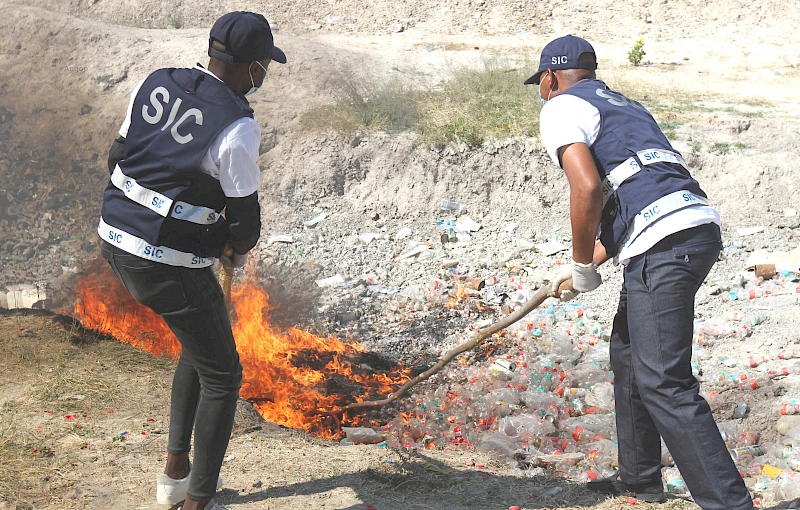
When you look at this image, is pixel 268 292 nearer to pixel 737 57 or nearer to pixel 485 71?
pixel 485 71

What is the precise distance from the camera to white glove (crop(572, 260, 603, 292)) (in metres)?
2.98

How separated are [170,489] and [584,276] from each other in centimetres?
186

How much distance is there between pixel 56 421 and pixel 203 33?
7427 mm

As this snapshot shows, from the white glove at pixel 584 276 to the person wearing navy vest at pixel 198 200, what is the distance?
4.21 ft

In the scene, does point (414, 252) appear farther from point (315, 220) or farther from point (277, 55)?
point (277, 55)

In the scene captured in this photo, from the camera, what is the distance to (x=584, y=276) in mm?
3016

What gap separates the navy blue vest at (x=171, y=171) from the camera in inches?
95.8

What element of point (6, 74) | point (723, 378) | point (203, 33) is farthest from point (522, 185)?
point (6, 74)

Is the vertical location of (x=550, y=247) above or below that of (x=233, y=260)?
below

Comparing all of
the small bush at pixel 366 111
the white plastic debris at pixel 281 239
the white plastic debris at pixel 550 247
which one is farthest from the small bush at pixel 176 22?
the white plastic debris at pixel 550 247

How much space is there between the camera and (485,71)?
9617 millimetres

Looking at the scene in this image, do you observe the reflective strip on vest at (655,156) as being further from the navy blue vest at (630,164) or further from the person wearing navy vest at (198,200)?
the person wearing navy vest at (198,200)

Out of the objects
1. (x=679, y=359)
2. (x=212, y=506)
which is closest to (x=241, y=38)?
(x=212, y=506)

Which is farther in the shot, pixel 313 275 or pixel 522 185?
pixel 522 185
